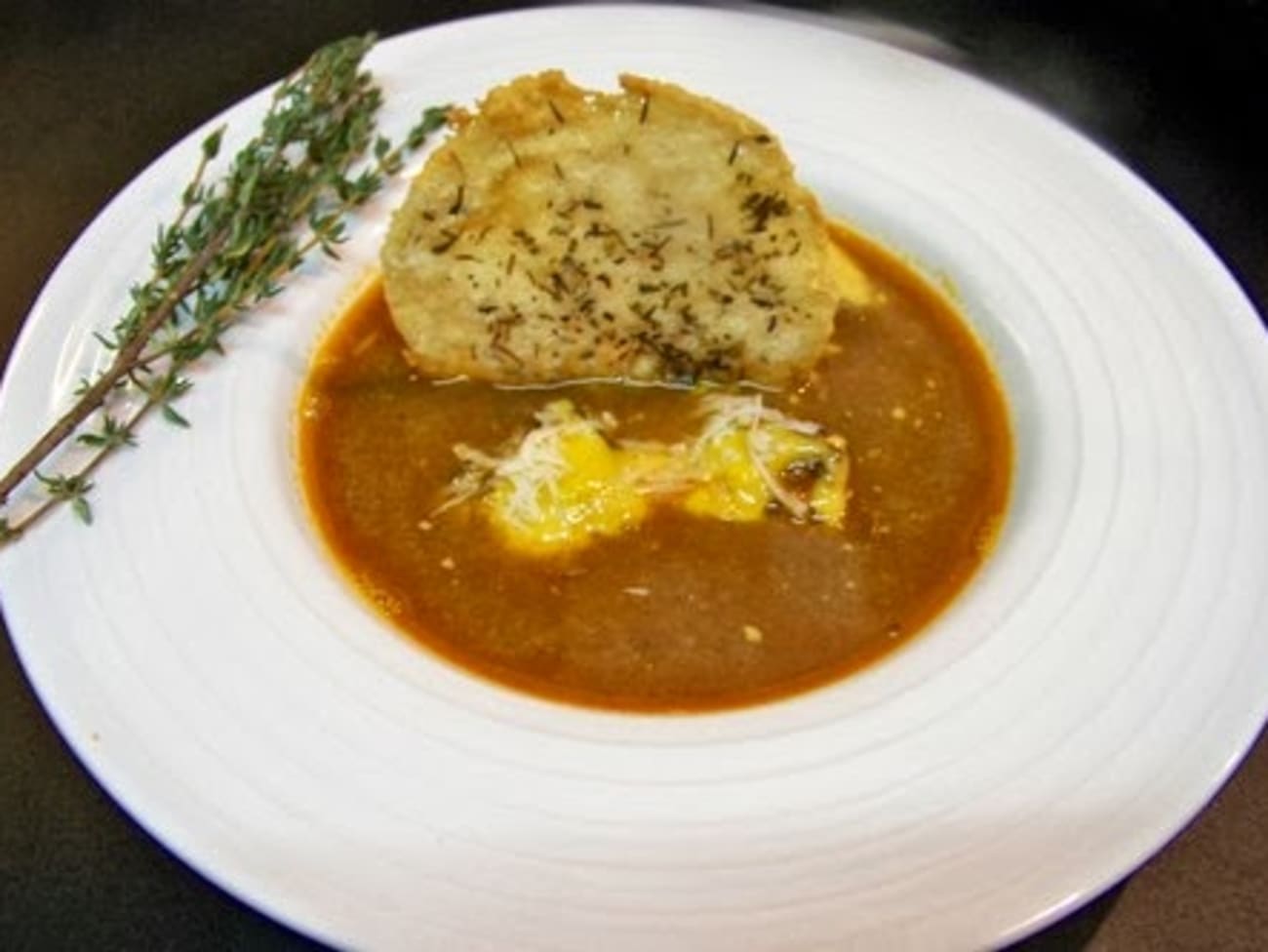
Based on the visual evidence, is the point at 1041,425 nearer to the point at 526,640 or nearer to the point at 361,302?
the point at 526,640

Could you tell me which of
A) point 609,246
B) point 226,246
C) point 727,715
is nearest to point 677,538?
point 727,715

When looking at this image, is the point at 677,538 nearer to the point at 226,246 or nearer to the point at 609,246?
the point at 609,246

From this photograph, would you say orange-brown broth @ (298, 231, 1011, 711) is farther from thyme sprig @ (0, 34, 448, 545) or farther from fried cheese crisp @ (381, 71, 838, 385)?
thyme sprig @ (0, 34, 448, 545)

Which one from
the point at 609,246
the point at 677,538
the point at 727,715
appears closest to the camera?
the point at 727,715

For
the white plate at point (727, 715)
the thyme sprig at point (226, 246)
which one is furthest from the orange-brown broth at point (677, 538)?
the thyme sprig at point (226, 246)

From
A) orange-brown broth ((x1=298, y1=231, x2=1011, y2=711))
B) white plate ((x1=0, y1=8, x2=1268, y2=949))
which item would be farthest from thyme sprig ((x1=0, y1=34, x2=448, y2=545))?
orange-brown broth ((x1=298, y1=231, x2=1011, y2=711))

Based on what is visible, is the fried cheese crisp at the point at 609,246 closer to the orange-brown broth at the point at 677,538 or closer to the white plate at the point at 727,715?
the orange-brown broth at the point at 677,538

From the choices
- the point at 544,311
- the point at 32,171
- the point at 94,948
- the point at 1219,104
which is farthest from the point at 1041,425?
the point at 32,171
